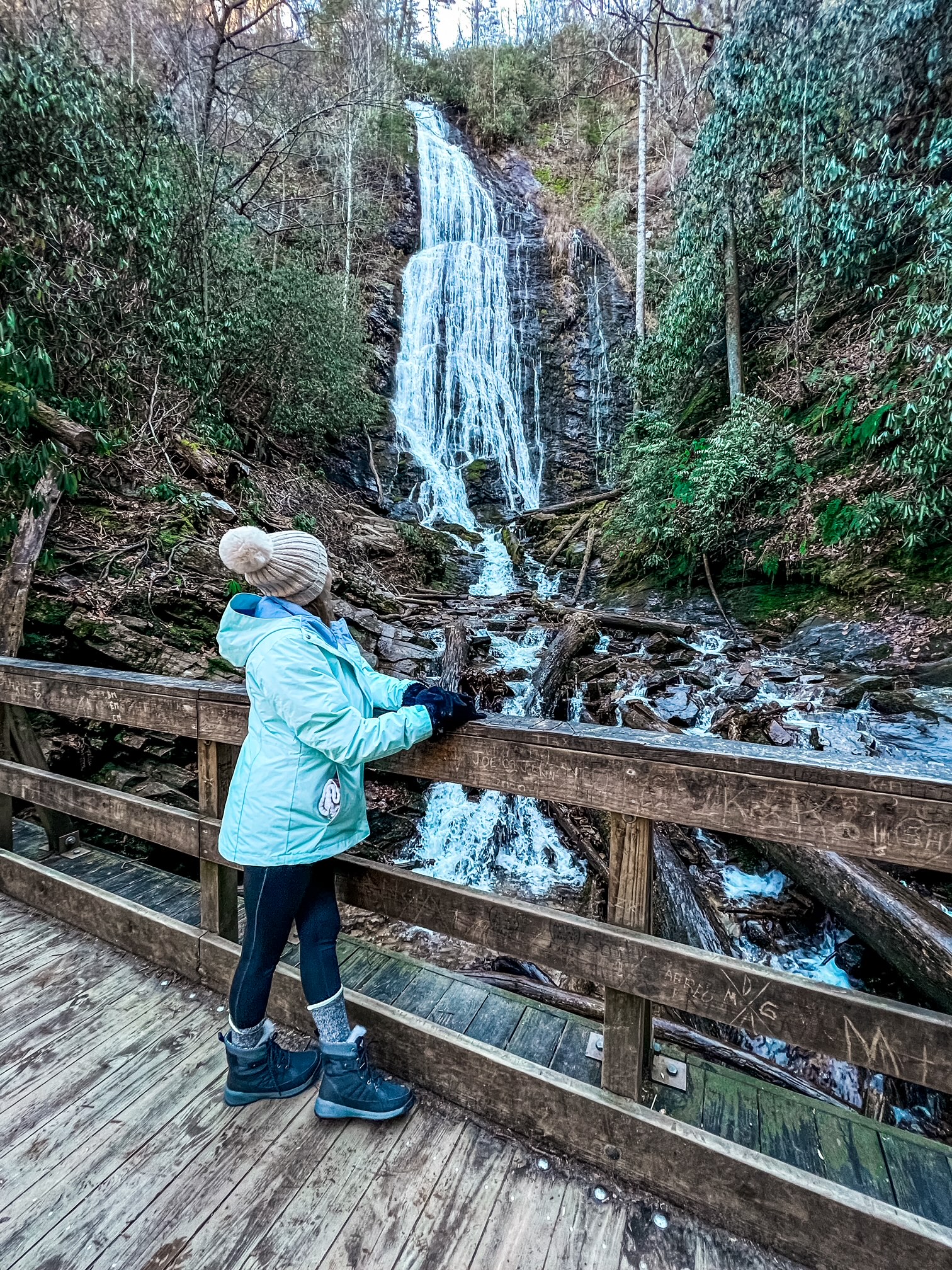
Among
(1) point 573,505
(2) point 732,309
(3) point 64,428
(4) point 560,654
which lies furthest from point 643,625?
(3) point 64,428

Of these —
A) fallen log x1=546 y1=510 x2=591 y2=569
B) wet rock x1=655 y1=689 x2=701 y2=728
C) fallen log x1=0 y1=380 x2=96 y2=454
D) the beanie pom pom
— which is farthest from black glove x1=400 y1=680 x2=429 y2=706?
fallen log x1=546 y1=510 x2=591 y2=569

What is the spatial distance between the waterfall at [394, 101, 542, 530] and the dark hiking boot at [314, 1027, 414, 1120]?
1434 cm

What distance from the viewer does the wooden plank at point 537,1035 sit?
1850mm

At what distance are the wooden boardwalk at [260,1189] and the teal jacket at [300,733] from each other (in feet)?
2.69

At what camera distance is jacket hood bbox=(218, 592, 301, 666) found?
5.40 ft

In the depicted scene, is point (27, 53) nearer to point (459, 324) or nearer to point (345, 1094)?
point (345, 1094)

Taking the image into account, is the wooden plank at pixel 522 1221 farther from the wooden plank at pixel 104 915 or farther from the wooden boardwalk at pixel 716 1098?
the wooden plank at pixel 104 915

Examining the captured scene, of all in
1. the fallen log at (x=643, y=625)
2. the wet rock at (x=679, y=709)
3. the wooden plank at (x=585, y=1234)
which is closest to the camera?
the wooden plank at (x=585, y=1234)

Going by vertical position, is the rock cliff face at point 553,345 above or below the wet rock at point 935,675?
above

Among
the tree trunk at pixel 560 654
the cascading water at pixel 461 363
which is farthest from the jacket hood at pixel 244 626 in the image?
the cascading water at pixel 461 363

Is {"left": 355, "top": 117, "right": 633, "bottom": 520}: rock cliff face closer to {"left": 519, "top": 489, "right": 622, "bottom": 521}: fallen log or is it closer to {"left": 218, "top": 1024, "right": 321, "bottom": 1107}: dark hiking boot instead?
{"left": 519, "top": 489, "right": 622, "bottom": 521}: fallen log

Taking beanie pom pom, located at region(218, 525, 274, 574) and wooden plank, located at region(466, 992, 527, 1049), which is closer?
beanie pom pom, located at region(218, 525, 274, 574)

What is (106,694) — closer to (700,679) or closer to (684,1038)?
(684,1038)

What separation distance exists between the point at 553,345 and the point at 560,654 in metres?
16.1
